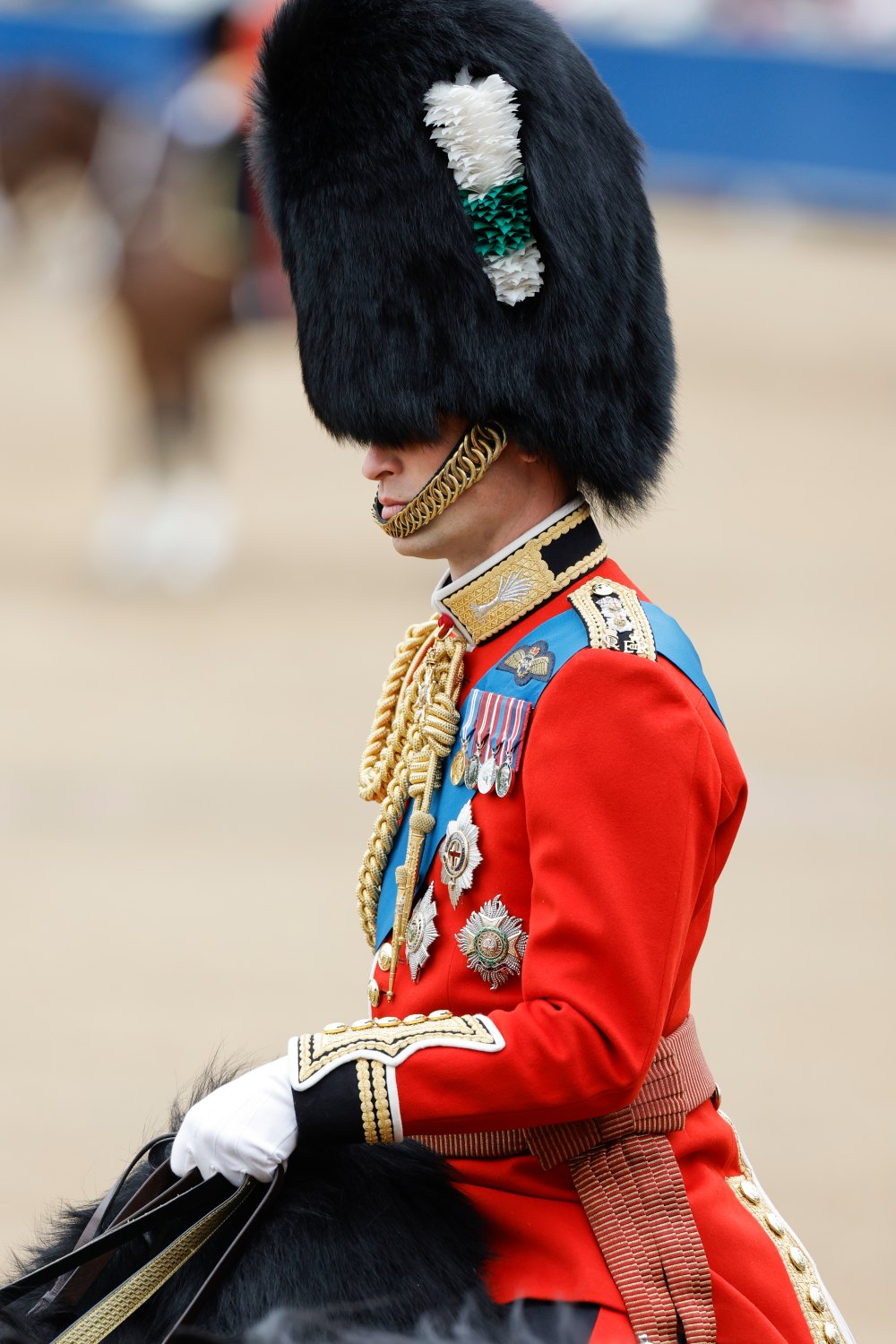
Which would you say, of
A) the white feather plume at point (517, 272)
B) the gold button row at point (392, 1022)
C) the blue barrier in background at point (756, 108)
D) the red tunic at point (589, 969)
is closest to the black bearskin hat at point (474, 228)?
the white feather plume at point (517, 272)

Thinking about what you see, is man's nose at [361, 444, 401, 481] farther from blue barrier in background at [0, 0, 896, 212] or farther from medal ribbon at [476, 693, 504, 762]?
blue barrier in background at [0, 0, 896, 212]

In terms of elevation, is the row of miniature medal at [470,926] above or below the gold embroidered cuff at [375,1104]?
above

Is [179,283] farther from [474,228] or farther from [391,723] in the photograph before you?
[474,228]

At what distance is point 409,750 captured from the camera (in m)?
2.17

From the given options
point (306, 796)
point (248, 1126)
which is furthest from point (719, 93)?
point (248, 1126)

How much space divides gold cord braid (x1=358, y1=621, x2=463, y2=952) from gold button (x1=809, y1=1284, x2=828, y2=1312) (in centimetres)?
53

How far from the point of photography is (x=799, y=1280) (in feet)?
6.71

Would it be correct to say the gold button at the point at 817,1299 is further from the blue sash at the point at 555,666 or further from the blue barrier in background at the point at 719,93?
the blue barrier in background at the point at 719,93

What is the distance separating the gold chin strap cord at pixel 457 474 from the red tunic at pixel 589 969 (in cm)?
15

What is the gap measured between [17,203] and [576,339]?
32.9ft

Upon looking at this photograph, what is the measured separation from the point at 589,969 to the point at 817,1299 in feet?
1.59

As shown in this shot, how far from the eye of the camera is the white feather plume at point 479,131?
199cm

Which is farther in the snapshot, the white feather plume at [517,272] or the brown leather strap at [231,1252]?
the white feather plume at [517,272]

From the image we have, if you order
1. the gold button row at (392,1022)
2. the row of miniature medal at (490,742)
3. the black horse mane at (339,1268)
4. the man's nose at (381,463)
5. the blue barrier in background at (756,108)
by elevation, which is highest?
the blue barrier in background at (756,108)
